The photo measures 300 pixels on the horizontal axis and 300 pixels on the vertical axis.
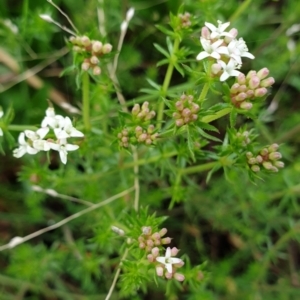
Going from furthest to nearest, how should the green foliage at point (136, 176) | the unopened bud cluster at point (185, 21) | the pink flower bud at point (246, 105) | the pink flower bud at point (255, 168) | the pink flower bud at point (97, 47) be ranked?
the green foliage at point (136, 176), the unopened bud cluster at point (185, 21), the pink flower bud at point (97, 47), the pink flower bud at point (255, 168), the pink flower bud at point (246, 105)

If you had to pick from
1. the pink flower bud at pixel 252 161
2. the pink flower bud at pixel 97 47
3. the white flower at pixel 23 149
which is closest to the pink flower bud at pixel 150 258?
the pink flower bud at pixel 252 161

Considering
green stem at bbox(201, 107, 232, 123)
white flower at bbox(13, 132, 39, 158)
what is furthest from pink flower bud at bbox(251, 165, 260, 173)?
white flower at bbox(13, 132, 39, 158)

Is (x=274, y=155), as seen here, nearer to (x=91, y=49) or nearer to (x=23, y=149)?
(x=91, y=49)

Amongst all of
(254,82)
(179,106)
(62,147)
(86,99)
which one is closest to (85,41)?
(86,99)

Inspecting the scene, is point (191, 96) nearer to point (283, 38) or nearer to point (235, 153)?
point (235, 153)

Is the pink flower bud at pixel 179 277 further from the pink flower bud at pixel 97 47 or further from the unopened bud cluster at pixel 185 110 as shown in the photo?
the pink flower bud at pixel 97 47

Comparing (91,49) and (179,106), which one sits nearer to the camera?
(179,106)
